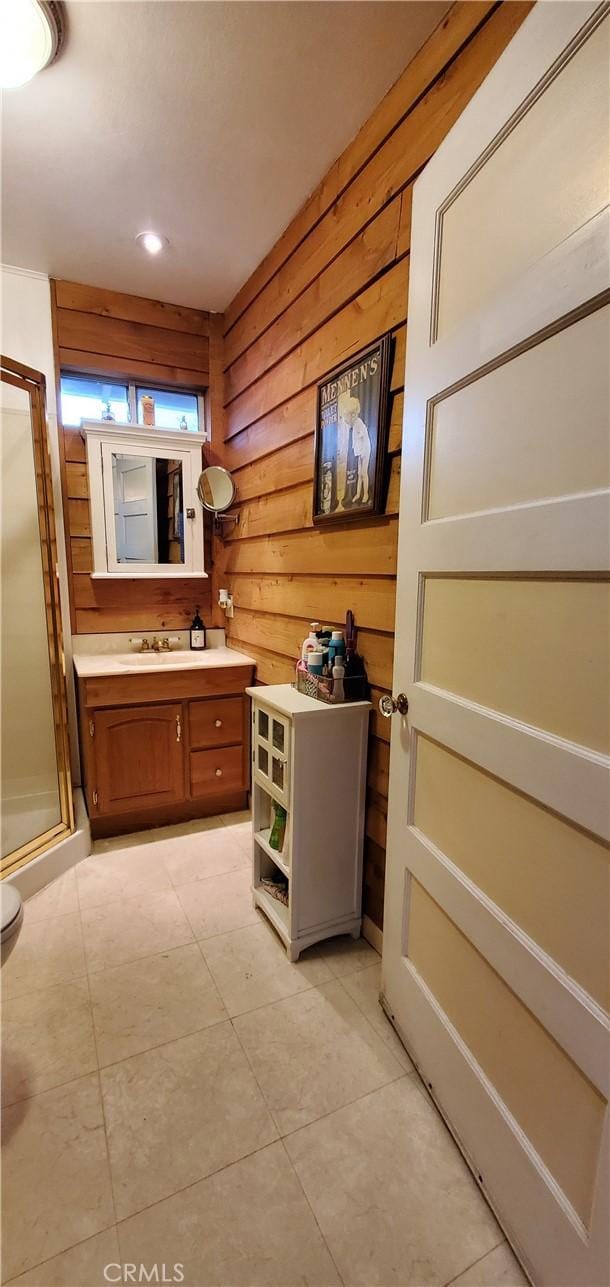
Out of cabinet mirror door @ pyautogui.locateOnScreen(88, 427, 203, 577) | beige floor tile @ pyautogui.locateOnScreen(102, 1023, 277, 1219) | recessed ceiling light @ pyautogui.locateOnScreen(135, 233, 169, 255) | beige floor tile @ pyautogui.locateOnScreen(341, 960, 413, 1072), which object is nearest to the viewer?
beige floor tile @ pyautogui.locateOnScreen(102, 1023, 277, 1219)

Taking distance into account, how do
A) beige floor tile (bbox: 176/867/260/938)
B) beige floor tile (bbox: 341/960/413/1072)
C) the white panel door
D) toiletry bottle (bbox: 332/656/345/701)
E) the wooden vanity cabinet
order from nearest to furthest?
the white panel door
beige floor tile (bbox: 341/960/413/1072)
toiletry bottle (bbox: 332/656/345/701)
beige floor tile (bbox: 176/867/260/938)
the wooden vanity cabinet

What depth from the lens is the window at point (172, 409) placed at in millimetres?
2756

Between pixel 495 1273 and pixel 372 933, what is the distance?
818mm

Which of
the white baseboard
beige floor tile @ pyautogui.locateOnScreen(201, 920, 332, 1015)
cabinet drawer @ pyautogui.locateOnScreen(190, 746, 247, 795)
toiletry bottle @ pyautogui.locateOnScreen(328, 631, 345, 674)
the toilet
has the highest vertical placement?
toiletry bottle @ pyautogui.locateOnScreen(328, 631, 345, 674)

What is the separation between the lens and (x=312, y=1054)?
4.27 feet

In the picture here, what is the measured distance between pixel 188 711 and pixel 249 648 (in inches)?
18.5

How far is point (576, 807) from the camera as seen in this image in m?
0.72

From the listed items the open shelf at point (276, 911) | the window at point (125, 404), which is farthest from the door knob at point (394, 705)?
the window at point (125, 404)

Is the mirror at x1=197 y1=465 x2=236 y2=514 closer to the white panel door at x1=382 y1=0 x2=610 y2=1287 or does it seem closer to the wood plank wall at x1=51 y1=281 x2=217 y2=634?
the wood plank wall at x1=51 y1=281 x2=217 y2=634

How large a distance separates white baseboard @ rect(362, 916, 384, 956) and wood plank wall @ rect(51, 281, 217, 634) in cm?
187

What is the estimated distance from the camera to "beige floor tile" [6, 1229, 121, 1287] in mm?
875

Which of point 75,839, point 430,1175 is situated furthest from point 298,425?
point 430,1175

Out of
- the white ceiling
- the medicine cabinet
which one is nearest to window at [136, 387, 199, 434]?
the medicine cabinet

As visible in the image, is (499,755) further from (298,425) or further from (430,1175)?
(298,425)
